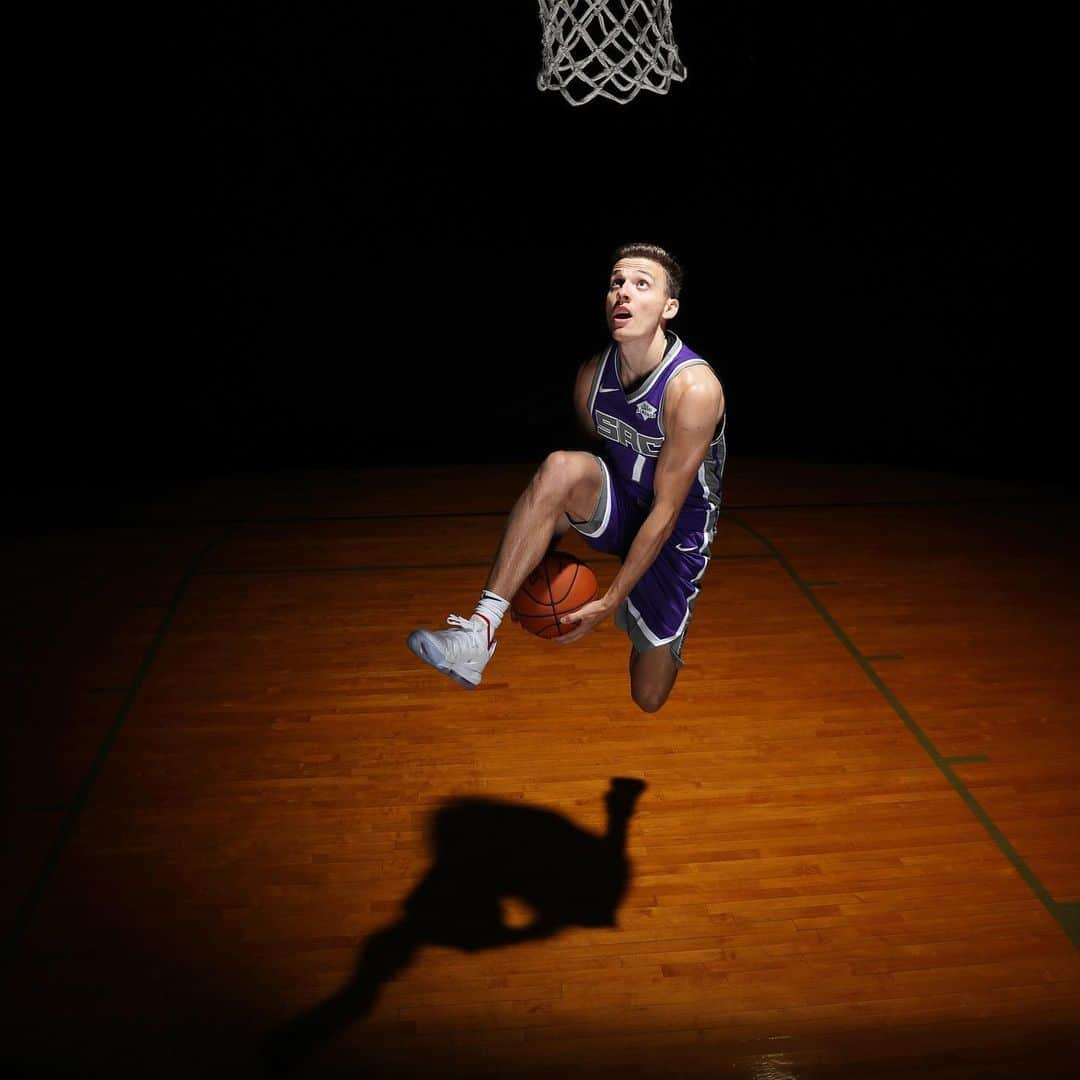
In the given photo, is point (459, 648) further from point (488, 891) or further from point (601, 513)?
point (488, 891)

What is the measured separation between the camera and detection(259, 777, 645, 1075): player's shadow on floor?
298cm

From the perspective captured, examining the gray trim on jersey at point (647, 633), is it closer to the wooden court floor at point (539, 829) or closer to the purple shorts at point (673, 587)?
the purple shorts at point (673, 587)

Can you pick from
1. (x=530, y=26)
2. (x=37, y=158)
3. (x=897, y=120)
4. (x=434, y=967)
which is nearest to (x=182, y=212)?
(x=37, y=158)

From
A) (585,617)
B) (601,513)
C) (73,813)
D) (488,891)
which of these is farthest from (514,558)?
(73,813)

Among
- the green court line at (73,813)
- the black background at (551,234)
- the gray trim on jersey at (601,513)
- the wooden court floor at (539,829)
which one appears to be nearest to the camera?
the wooden court floor at (539,829)

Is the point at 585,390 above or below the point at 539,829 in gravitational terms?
above

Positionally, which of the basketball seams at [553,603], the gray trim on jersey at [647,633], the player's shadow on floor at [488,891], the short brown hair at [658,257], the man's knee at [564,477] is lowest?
the player's shadow on floor at [488,891]

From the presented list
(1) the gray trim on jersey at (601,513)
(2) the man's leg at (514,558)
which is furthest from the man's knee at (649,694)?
(2) the man's leg at (514,558)

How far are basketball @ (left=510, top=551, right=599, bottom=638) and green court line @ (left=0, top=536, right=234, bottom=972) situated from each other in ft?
5.43

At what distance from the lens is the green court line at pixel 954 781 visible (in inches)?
129

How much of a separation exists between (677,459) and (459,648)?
75cm

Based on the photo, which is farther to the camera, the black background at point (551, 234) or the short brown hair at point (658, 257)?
the black background at point (551, 234)

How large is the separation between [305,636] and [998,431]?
455 centimetres

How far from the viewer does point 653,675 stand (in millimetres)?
3475
